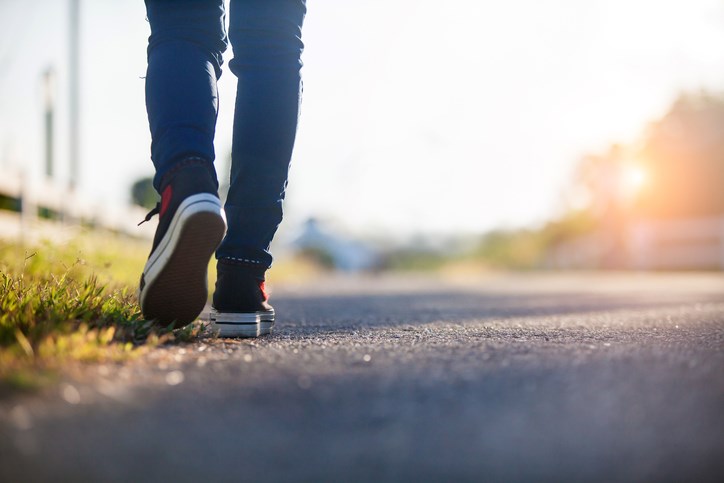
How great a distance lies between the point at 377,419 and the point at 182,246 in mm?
732

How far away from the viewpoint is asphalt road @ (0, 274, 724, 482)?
30.4 inches

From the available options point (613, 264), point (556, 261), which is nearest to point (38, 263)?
point (613, 264)

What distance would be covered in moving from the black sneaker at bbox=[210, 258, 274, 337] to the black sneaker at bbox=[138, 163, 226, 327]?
0.52 feet

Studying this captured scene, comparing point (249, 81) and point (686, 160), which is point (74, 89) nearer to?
point (249, 81)

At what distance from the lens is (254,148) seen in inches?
70.3

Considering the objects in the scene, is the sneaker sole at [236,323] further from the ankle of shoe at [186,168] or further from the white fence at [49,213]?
the white fence at [49,213]

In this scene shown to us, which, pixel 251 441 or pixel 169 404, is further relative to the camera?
pixel 169 404

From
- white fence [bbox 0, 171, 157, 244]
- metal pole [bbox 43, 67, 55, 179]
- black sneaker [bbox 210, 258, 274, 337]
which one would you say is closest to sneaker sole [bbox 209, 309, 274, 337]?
black sneaker [bbox 210, 258, 274, 337]

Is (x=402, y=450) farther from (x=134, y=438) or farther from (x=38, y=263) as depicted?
(x=38, y=263)

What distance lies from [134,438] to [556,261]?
3532 centimetres

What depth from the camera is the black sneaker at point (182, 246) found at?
4.80 feet

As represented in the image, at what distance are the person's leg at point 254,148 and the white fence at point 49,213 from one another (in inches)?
71.1

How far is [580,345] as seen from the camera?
1482mm

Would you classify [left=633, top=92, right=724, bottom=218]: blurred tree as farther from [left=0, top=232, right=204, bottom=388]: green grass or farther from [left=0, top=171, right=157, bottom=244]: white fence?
[left=0, top=232, right=204, bottom=388]: green grass
